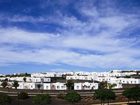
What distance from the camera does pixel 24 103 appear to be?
96750 mm

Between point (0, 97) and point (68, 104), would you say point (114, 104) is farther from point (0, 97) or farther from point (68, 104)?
point (0, 97)

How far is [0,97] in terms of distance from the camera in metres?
80.6

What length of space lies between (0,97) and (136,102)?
3986cm

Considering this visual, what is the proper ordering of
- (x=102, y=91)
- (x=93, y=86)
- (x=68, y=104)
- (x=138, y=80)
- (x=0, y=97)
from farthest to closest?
1. (x=138, y=80)
2. (x=93, y=86)
3. (x=68, y=104)
4. (x=102, y=91)
5. (x=0, y=97)

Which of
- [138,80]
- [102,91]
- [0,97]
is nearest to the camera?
[0,97]

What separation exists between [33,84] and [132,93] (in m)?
78.0

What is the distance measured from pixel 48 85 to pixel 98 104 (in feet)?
200

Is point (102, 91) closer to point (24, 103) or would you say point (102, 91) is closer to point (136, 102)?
point (136, 102)

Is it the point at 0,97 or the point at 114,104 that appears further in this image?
the point at 114,104

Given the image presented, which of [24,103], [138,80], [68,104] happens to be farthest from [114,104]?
[138,80]

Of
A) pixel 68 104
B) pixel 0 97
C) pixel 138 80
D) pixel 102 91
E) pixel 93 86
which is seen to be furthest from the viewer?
pixel 138 80

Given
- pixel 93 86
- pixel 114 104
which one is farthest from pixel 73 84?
pixel 114 104

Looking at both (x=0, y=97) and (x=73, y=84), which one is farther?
(x=73, y=84)

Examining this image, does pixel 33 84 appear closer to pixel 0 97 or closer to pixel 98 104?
pixel 98 104
